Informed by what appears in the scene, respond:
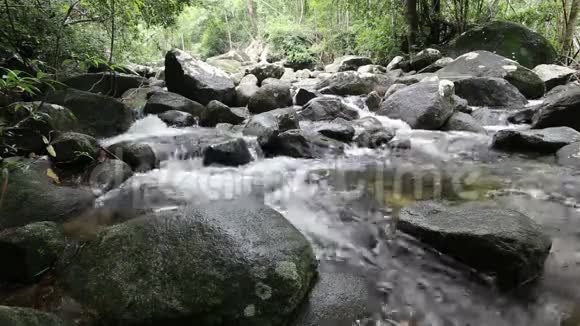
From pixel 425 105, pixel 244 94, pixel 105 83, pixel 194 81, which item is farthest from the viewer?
pixel 244 94

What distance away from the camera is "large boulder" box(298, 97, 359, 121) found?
696 centimetres

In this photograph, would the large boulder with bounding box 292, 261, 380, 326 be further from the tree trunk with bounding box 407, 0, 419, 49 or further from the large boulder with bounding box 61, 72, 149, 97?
the tree trunk with bounding box 407, 0, 419, 49

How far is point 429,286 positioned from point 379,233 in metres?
0.72

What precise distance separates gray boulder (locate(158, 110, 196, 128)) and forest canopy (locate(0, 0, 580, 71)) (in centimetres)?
153

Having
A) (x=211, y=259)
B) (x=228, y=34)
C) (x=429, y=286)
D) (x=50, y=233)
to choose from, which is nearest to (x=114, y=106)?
(x=50, y=233)

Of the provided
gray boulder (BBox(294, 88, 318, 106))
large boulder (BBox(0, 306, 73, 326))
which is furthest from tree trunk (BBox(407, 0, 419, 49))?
large boulder (BBox(0, 306, 73, 326))

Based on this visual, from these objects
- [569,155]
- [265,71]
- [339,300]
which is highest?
[265,71]

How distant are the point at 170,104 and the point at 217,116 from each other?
1138mm

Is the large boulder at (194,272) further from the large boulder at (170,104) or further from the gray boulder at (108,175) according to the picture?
the large boulder at (170,104)

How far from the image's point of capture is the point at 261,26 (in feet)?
76.5

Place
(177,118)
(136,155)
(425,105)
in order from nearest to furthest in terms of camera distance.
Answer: (136,155), (425,105), (177,118)

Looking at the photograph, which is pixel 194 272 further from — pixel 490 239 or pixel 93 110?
pixel 93 110

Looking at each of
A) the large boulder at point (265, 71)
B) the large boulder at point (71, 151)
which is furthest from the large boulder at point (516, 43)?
the large boulder at point (71, 151)

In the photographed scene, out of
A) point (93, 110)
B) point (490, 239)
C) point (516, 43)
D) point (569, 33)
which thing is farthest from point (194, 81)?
point (569, 33)
